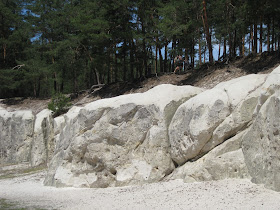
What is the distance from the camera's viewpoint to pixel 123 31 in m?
24.0

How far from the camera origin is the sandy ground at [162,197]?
702 centimetres

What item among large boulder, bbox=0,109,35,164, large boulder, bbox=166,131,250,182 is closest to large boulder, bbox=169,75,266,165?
large boulder, bbox=166,131,250,182

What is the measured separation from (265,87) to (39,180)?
11.8m

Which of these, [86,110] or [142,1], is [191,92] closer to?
[86,110]

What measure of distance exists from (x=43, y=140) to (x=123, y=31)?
36.0 feet

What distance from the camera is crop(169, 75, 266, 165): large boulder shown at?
9586 mm

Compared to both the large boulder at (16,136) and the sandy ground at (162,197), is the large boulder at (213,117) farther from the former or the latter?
the large boulder at (16,136)

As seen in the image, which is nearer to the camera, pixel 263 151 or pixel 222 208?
pixel 222 208

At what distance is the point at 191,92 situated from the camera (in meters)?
12.8

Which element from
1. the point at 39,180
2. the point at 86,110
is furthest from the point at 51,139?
the point at 86,110

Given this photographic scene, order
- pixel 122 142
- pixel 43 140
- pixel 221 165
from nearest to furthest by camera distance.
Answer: pixel 221 165
pixel 122 142
pixel 43 140

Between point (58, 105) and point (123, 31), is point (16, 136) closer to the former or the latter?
point (58, 105)

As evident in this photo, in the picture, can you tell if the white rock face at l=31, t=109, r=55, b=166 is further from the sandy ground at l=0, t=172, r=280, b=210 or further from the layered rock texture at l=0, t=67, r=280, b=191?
the sandy ground at l=0, t=172, r=280, b=210

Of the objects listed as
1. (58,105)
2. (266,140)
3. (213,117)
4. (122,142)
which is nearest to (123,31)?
(58,105)
